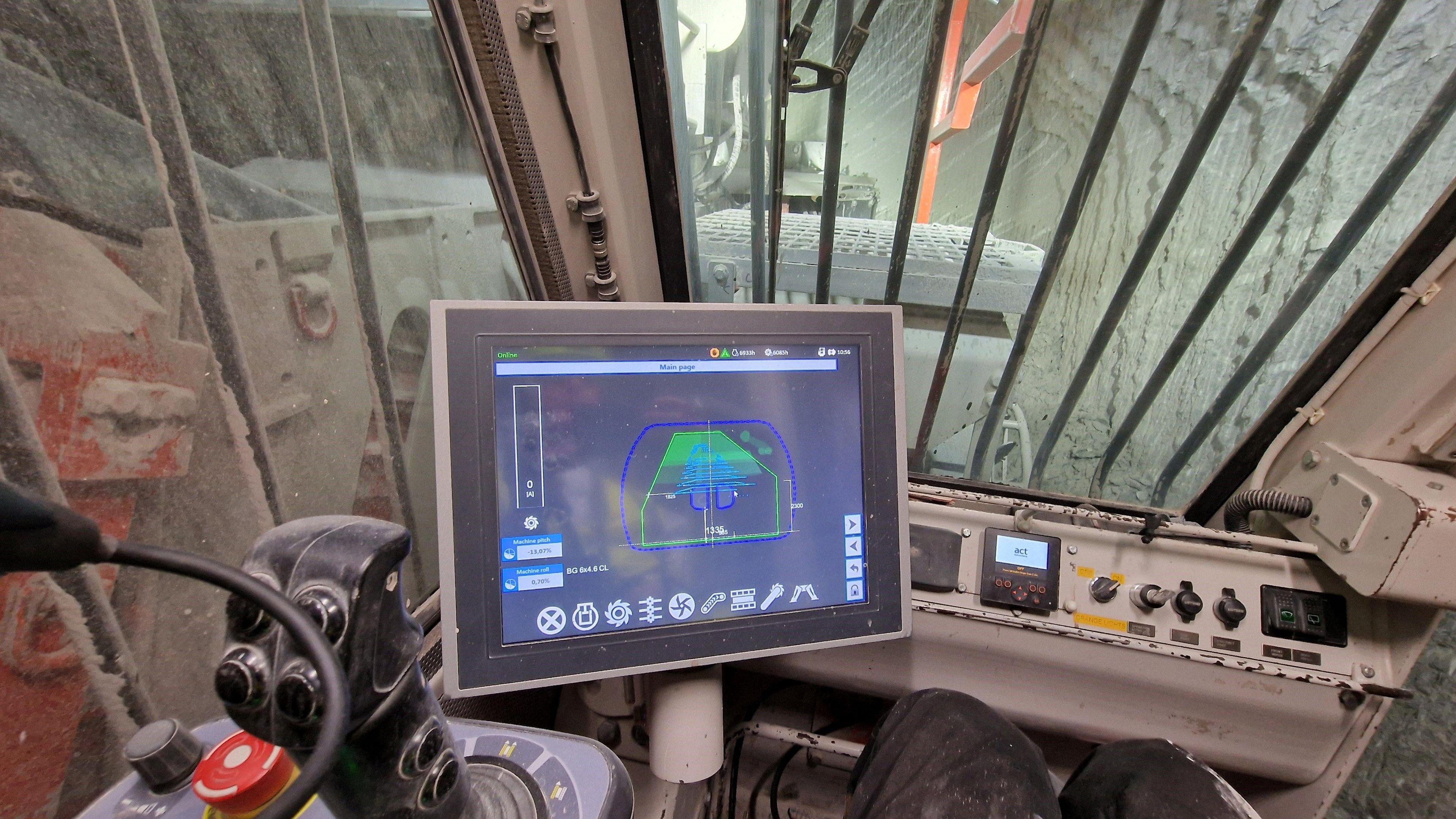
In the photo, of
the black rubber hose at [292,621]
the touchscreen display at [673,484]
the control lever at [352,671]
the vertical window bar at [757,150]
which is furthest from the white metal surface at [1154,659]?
the black rubber hose at [292,621]

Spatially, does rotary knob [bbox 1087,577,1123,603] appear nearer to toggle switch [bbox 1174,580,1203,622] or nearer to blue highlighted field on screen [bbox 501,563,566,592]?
toggle switch [bbox 1174,580,1203,622]

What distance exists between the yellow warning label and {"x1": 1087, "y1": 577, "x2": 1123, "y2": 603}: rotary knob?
0.10 ft

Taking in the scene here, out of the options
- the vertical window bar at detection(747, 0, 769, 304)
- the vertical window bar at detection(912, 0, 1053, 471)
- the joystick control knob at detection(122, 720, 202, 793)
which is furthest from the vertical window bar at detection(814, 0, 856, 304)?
the joystick control knob at detection(122, 720, 202, 793)

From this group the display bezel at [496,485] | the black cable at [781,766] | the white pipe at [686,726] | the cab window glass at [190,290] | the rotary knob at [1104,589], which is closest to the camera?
the cab window glass at [190,290]

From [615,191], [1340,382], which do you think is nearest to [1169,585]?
[1340,382]

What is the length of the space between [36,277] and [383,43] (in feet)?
1.79

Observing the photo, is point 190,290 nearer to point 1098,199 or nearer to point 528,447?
point 528,447

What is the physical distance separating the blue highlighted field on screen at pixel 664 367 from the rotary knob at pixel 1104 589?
68 cm

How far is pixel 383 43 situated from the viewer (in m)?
0.76

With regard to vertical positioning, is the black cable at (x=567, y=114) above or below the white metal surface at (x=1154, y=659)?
above

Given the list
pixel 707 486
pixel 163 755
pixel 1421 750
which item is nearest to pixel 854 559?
pixel 707 486

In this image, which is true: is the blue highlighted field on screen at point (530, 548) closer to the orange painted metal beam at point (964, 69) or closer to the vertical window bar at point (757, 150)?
the vertical window bar at point (757, 150)

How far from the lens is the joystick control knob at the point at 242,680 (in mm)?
319

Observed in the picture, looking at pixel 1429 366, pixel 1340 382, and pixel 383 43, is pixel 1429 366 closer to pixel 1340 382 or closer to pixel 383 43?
pixel 1340 382
